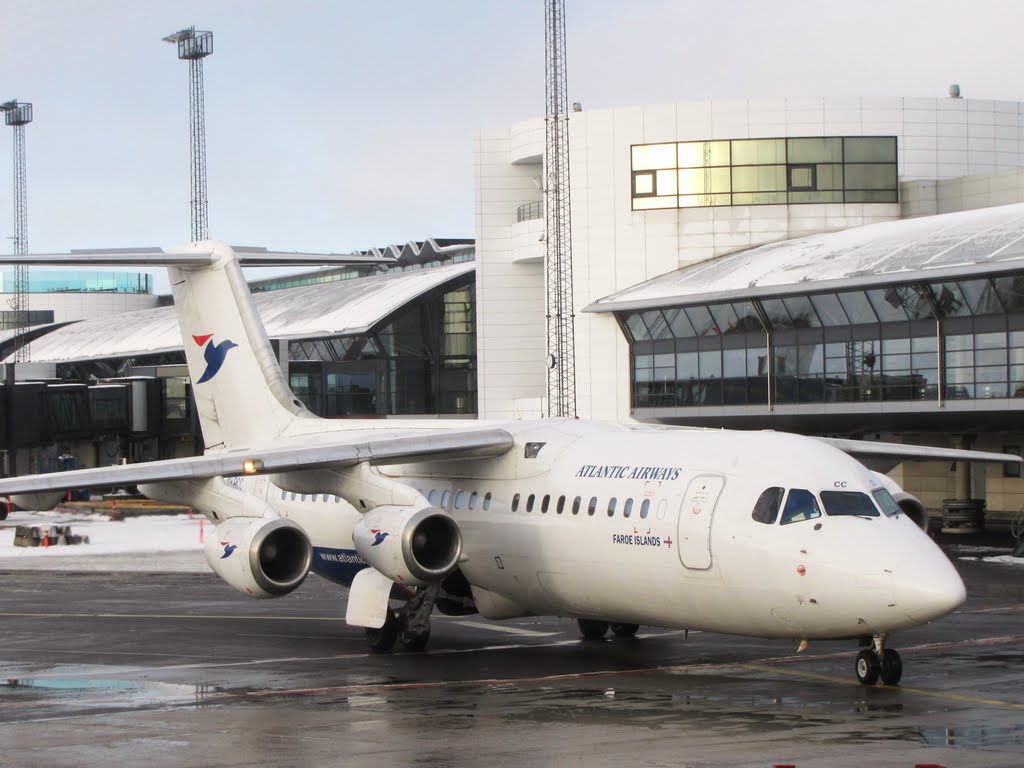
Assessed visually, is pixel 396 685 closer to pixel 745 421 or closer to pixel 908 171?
pixel 745 421

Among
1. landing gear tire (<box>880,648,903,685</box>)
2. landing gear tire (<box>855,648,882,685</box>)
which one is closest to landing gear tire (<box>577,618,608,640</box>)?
landing gear tire (<box>855,648,882,685</box>)

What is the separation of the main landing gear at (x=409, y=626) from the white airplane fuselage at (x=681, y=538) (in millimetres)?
883

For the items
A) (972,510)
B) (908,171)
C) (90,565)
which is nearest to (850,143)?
(908,171)

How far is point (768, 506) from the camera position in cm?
1847

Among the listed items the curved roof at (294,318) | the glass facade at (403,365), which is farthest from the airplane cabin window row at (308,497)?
the glass facade at (403,365)

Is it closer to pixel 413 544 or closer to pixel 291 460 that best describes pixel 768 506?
pixel 413 544

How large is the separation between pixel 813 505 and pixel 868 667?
217 centimetres

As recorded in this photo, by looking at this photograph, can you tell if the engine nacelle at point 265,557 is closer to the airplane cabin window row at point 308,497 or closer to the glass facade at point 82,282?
the airplane cabin window row at point 308,497

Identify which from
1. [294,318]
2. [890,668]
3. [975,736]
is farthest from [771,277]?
[294,318]

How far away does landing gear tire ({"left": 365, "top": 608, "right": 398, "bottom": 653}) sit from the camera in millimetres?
23500

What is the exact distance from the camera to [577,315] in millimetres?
56781

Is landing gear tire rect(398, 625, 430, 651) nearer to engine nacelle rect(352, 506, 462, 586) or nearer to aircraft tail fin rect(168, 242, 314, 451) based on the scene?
engine nacelle rect(352, 506, 462, 586)

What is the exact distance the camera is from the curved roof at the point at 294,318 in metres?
78.8

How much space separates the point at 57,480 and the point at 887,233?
3286cm
